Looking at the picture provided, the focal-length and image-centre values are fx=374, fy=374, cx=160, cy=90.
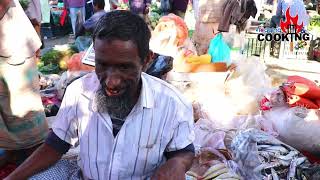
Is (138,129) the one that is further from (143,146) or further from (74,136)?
(74,136)

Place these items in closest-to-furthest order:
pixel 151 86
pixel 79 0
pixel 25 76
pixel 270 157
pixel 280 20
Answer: pixel 151 86, pixel 270 157, pixel 25 76, pixel 280 20, pixel 79 0

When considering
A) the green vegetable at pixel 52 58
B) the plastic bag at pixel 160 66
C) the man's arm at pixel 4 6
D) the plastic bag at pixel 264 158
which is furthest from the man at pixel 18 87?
the green vegetable at pixel 52 58

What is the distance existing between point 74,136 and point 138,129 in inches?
12.3

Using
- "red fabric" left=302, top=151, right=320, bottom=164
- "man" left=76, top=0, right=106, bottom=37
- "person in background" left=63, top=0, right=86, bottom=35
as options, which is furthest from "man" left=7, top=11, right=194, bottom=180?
"person in background" left=63, top=0, right=86, bottom=35

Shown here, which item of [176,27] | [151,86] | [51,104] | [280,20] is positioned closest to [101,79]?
[151,86]

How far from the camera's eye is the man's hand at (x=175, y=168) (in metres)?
1.36

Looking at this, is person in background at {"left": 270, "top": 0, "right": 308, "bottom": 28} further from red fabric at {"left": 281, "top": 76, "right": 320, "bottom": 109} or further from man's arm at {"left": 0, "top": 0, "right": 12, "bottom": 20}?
man's arm at {"left": 0, "top": 0, "right": 12, "bottom": 20}

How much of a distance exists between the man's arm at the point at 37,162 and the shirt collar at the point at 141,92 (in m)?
0.28

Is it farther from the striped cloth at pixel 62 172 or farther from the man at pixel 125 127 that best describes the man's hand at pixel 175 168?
the striped cloth at pixel 62 172

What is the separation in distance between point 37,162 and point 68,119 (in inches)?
8.4

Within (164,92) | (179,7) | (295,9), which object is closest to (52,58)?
(179,7)

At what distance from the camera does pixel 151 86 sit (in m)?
1.54

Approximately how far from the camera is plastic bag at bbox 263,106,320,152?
250 centimetres

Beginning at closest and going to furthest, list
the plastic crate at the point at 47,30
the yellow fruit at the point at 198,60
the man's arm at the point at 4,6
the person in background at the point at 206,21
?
the man's arm at the point at 4,6
the yellow fruit at the point at 198,60
the person in background at the point at 206,21
the plastic crate at the point at 47,30
